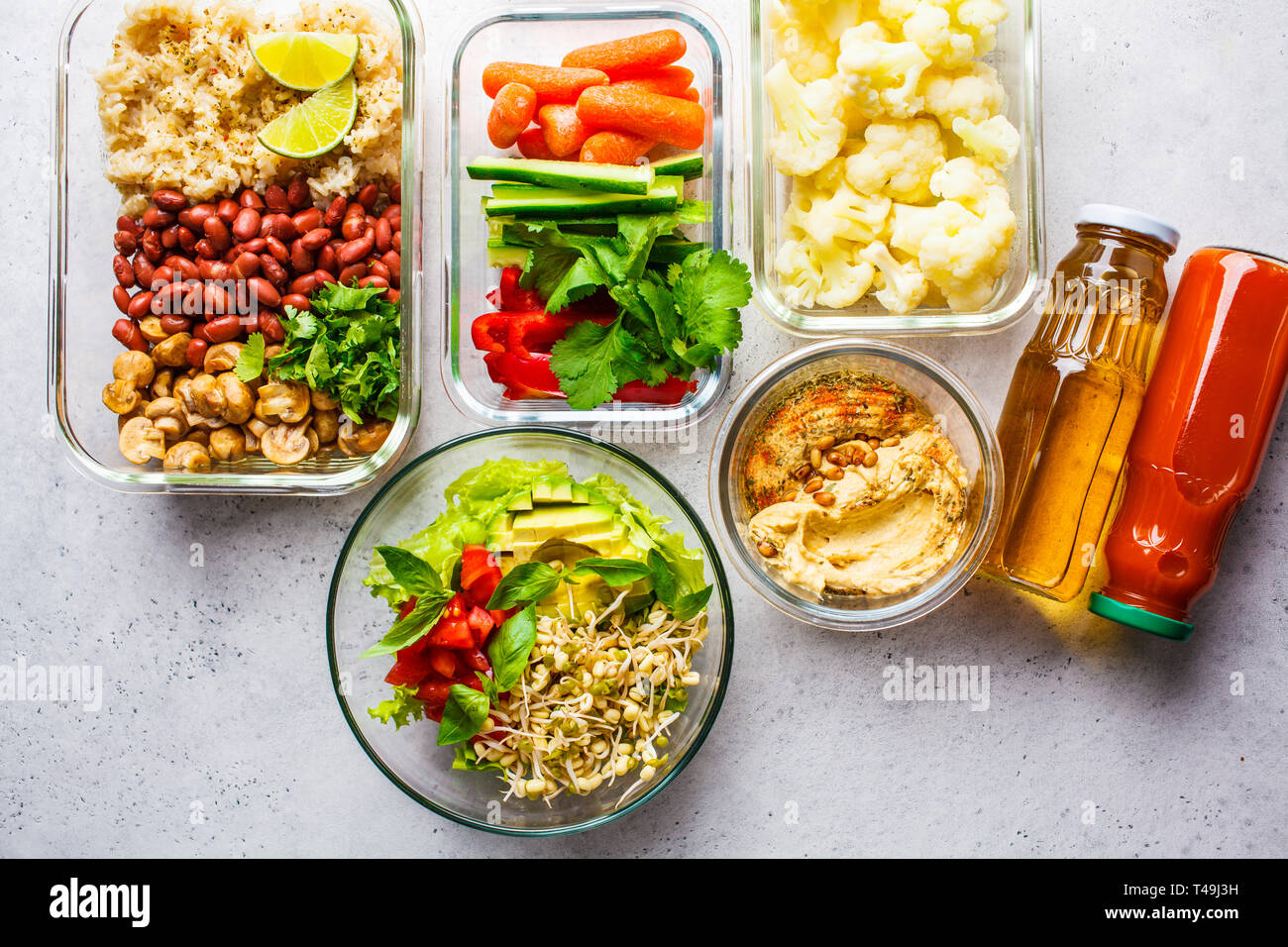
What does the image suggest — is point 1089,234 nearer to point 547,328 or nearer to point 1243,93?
point 1243,93

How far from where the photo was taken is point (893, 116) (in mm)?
1511

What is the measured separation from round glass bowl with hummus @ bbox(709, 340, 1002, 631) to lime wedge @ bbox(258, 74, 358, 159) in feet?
3.05

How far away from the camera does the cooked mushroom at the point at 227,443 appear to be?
158 cm

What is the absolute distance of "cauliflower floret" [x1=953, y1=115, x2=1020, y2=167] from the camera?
1486 mm

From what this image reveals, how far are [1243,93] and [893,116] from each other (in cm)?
84

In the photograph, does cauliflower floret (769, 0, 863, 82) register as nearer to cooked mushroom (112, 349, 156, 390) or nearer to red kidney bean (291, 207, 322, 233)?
red kidney bean (291, 207, 322, 233)

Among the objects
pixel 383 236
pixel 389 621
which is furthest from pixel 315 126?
pixel 389 621

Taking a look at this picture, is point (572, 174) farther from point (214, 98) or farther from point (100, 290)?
point (100, 290)

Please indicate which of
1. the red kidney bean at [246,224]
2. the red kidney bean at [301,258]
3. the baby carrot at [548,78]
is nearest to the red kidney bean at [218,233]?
the red kidney bean at [246,224]

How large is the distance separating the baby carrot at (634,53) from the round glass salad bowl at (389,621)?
Answer: 72cm

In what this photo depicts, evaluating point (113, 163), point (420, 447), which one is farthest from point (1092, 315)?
point (113, 163)

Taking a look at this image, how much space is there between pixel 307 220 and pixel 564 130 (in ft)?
1.73

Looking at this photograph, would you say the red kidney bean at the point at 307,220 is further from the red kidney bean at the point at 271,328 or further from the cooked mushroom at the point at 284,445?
the cooked mushroom at the point at 284,445

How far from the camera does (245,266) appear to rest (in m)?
1.54
